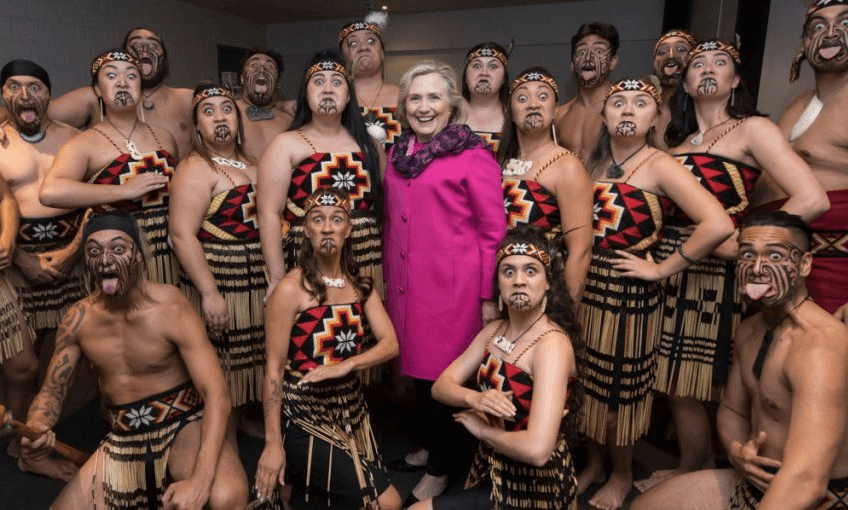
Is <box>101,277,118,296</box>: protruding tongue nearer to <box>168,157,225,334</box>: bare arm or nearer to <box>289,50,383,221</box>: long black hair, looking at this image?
<box>168,157,225,334</box>: bare arm

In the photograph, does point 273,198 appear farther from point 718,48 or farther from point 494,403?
point 718,48

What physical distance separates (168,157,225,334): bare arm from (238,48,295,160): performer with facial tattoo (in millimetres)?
886

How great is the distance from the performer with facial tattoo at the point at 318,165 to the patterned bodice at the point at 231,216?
0.39 feet

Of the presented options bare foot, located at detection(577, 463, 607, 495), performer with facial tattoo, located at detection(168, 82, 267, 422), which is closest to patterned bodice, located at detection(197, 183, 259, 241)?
performer with facial tattoo, located at detection(168, 82, 267, 422)

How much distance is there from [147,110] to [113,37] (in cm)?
376

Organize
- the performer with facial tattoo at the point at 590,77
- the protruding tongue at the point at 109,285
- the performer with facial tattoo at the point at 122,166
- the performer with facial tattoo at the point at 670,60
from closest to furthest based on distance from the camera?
the protruding tongue at the point at 109,285, the performer with facial tattoo at the point at 122,166, the performer with facial tattoo at the point at 670,60, the performer with facial tattoo at the point at 590,77

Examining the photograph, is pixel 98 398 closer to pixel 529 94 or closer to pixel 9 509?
pixel 9 509

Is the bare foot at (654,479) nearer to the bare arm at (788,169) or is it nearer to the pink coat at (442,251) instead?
the pink coat at (442,251)

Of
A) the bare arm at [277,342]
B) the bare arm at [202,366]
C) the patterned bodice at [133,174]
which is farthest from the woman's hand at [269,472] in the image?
the patterned bodice at [133,174]

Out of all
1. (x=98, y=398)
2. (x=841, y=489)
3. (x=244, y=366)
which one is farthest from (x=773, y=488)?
(x=98, y=398)

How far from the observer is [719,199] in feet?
7.68

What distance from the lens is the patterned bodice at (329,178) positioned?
2.43m

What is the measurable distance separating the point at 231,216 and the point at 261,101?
1.21 m

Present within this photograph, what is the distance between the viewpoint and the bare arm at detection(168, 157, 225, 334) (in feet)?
7.93
